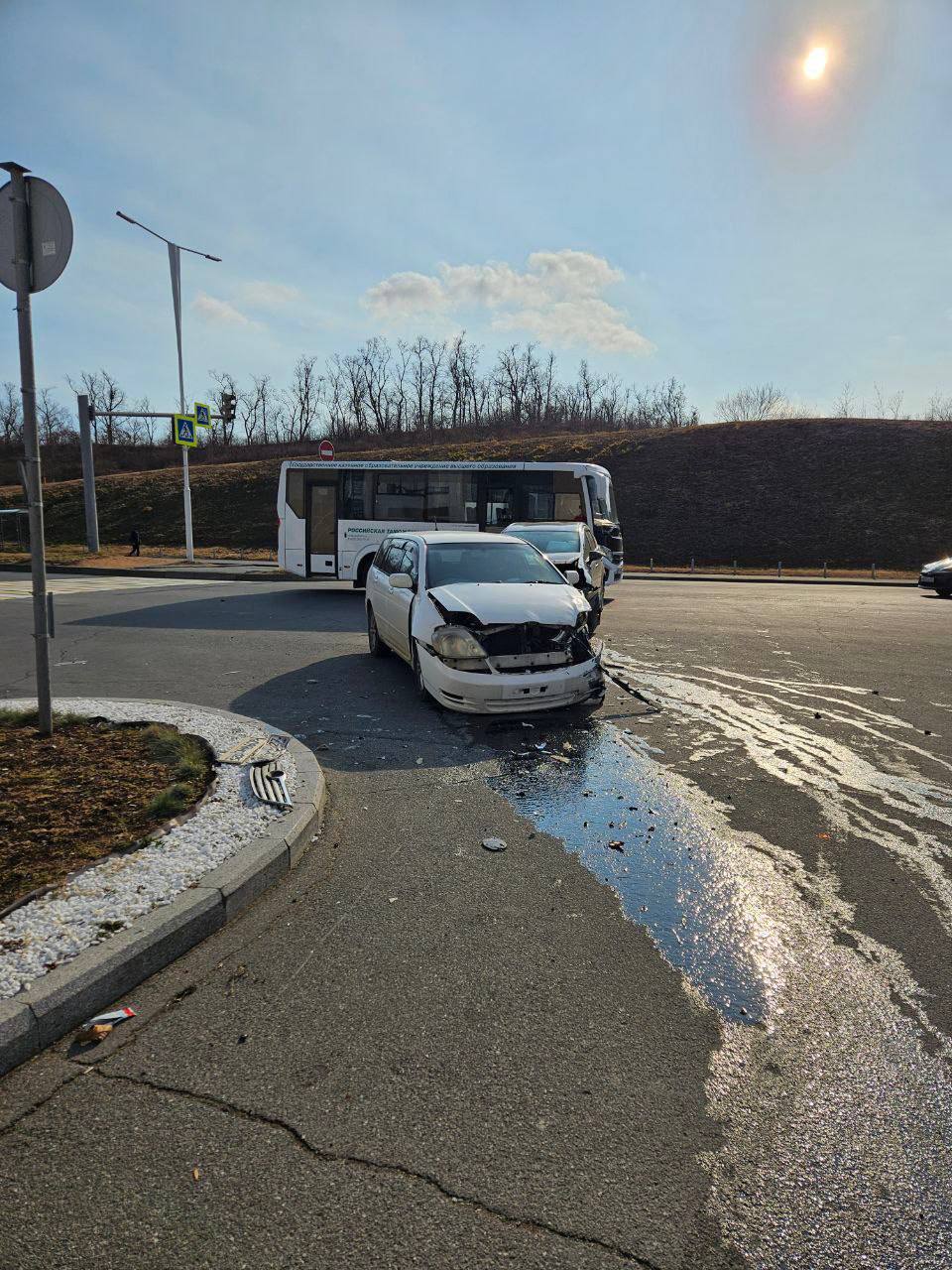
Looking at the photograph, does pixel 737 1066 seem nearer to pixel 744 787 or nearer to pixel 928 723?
pixel 744 787

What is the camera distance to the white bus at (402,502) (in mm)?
18156

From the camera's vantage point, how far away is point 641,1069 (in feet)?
8.14

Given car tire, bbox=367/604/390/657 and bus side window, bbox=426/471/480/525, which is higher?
bus side window, bbox=426/471/480/525

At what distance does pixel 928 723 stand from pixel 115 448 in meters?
77.8

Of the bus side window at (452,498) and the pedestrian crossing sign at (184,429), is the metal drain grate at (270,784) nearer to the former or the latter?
the bus side window at (452,498)

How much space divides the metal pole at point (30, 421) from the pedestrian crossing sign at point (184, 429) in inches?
812

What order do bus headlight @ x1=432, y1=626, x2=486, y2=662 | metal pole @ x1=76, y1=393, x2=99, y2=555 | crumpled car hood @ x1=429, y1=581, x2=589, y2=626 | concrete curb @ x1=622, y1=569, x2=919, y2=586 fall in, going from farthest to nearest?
concrete curb @ x1=622, y1=569, x2=919, y2=586
metal pole @ x1=76, y1=393, x2=99, y2=555
crumpled car hood @ x1=429, y1=581, x2=589, y2=626
bus headlight @ x1=432, y1=626, x2=486, y2=662

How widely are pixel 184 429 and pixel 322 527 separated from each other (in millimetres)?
9650

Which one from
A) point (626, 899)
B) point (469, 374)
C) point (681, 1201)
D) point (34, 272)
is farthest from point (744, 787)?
point (469, 374)

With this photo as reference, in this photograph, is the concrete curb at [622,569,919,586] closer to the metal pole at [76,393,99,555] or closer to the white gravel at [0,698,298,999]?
the metal pole at [76,393,99,555]

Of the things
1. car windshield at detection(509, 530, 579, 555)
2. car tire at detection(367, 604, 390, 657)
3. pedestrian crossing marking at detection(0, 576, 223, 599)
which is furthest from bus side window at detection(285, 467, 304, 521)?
car tire at detection(367, 604, 390, 657)

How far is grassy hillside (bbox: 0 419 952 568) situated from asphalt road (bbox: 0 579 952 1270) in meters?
35.4

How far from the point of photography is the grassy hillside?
39750 millimetres

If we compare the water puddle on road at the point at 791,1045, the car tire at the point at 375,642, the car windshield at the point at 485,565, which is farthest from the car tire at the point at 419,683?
the water puddle on road at the point at 791,1045
